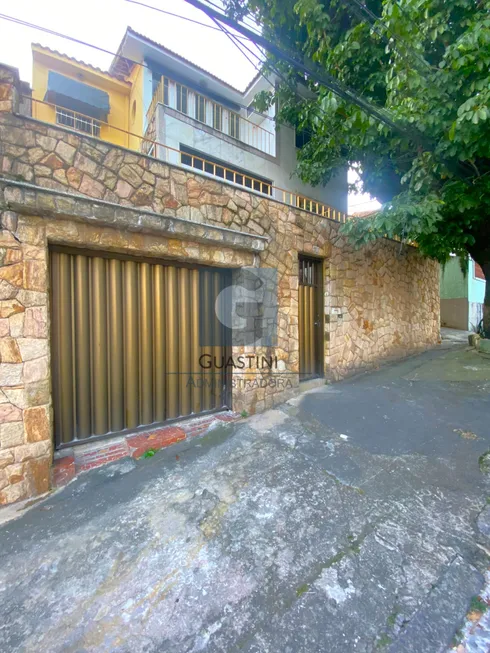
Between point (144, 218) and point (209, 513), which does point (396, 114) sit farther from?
point (209, 513)

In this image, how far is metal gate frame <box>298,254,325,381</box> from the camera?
16.1 ft

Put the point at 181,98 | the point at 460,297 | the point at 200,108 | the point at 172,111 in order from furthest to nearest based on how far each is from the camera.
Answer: the point at 460,297
the point at 200,108
the point at 181,98
the point at 172,111

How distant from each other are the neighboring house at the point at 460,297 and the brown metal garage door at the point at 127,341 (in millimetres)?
14101

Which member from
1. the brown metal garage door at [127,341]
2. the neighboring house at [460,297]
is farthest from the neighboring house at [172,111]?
the neighboring house at [460,297]

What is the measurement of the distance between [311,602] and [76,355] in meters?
2.70

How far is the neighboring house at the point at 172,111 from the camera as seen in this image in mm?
6910

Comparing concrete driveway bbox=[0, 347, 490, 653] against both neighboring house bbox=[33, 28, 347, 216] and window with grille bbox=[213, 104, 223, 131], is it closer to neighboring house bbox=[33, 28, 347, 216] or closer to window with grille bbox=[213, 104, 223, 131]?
neighboring house bbox=[33, 28, 347, 216]

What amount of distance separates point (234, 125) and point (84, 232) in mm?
7521

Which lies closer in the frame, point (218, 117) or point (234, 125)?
Result: point (218, 117)

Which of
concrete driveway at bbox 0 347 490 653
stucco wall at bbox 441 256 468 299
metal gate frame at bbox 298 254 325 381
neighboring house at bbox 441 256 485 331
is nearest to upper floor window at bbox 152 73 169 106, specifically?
metal gate frame at bbox 298 254 325 381

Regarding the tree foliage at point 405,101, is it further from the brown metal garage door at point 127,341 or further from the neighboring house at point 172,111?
the brown metal garage door at point 127,341

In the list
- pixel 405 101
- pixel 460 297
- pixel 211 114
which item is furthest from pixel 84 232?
pixel 460 297

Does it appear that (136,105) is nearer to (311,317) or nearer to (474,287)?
(311,317)

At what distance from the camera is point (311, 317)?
5086 mm
